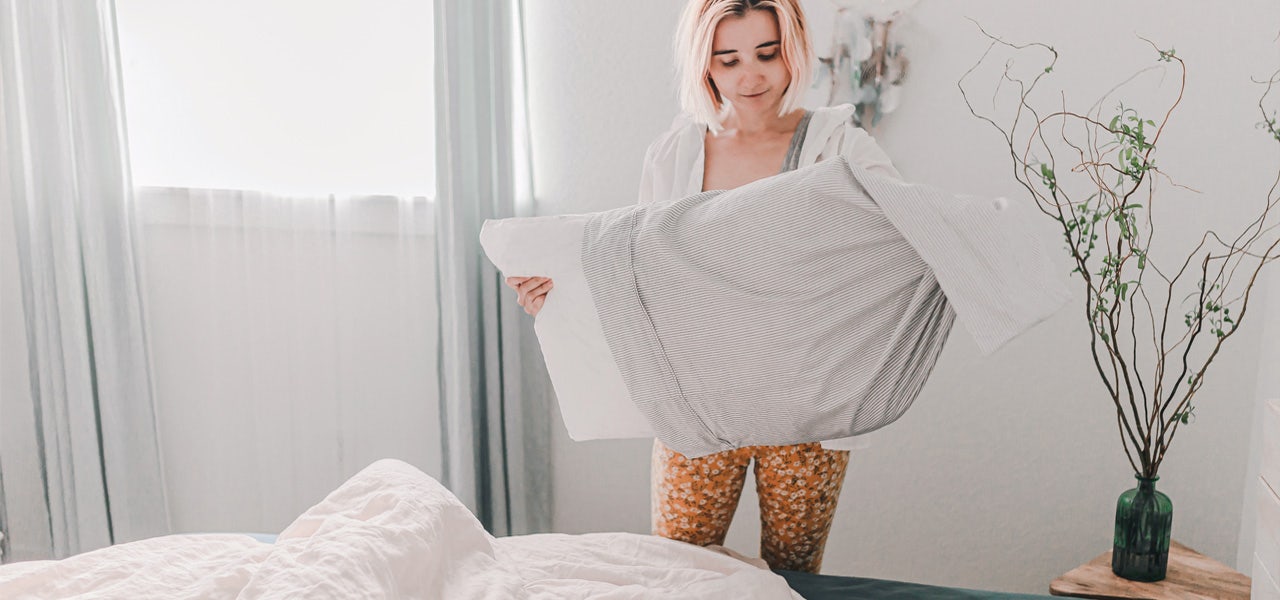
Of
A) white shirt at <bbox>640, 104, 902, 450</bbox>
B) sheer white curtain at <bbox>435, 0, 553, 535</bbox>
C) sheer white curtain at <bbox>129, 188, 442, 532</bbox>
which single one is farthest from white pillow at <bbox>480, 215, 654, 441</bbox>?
sheer white curtain at <bbox>129, 188, 442, 532</bbox>

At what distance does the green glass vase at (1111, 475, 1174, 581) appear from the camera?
1.72 meters

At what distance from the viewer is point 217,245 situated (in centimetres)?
249

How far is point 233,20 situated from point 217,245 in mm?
626

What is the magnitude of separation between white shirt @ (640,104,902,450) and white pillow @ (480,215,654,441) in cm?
32

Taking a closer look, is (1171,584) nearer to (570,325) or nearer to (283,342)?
(570,325)

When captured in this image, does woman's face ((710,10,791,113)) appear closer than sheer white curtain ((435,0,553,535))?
Yes

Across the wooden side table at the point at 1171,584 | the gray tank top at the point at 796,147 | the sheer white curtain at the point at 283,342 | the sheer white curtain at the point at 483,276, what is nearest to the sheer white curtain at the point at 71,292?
the sheer white curtain at the point at 283,342

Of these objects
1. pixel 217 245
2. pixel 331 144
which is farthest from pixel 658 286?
pixel 217 245

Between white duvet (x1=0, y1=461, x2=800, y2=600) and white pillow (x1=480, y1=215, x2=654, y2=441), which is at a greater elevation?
white pillow (x1=480, y1=215, x2=654, y2=441)

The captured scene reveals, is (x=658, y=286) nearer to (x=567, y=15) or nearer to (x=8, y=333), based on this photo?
(x=567, y=15)

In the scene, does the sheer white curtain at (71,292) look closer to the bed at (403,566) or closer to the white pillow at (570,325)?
the bed at (403,566)

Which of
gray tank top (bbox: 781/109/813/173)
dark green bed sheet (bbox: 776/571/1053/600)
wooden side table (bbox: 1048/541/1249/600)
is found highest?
gray tank top (bbox: 781/109/813/173)

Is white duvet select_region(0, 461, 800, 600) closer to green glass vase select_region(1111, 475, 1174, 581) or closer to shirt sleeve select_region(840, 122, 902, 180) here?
shirt sleeve select_region(840, 122, 902, 180)

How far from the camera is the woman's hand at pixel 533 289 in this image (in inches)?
53.5
